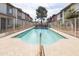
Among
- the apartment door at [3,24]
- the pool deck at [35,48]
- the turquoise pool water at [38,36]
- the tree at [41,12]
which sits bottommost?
the pool deck at [35,48]

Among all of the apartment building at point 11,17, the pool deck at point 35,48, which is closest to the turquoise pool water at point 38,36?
the pool deck at point 35,48

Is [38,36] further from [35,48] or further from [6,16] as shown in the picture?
[6,16]

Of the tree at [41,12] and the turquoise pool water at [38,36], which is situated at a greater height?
the tree at [41,12]

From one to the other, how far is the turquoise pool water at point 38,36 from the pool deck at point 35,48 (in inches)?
3.5

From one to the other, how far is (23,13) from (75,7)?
1.14m

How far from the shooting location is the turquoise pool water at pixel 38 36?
333cm

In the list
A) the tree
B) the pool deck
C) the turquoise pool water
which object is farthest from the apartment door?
the tree

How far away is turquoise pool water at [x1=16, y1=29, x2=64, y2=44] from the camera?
10.9 feet

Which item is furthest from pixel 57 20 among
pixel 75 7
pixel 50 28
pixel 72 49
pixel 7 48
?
pixel 7 48

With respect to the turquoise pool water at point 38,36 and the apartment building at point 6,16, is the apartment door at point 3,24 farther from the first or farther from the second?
the turquoise pool water at point 38,36

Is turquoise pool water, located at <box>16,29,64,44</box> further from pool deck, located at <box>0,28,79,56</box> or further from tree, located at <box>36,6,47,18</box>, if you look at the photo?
tree, located at <box>36,6,47,18</box>

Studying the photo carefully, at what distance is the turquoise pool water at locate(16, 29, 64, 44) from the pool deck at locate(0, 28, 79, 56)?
9 cm

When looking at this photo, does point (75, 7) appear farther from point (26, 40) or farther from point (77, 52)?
point (26, 40)

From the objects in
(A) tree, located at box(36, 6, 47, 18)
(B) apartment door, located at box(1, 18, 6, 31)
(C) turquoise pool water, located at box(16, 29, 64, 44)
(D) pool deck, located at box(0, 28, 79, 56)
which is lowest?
(D) pool deck, located at box(0, 28, 79, 56)
